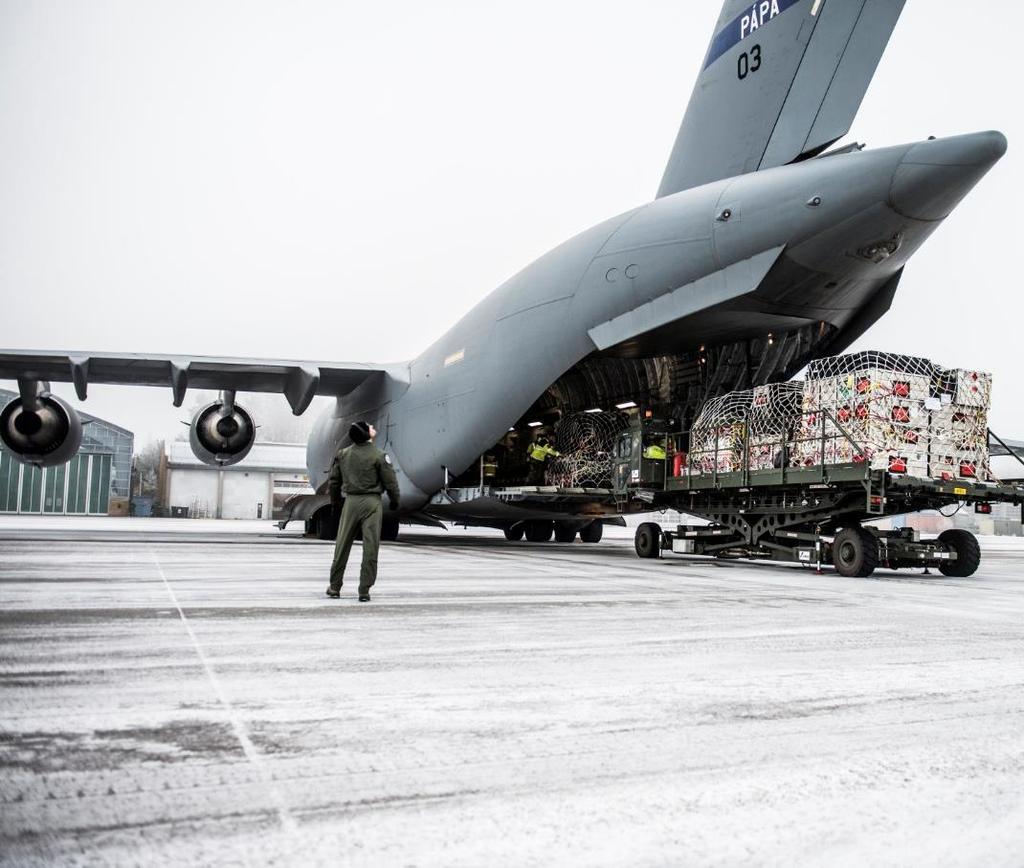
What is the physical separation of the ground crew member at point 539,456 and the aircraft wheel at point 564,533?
6531 mm

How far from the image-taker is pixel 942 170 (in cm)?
970

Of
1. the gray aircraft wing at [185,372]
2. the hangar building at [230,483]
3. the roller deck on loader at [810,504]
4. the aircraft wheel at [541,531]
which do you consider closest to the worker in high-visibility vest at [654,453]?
the roller deck on loader at [810,504]

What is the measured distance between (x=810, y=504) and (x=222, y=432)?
13824 millimetres

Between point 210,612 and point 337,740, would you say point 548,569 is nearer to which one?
point 210,612

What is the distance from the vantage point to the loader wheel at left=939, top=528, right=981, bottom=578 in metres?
11.7

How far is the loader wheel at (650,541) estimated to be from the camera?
14156mm

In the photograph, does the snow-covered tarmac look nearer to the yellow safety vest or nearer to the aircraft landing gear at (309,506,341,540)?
the yellow safety vest

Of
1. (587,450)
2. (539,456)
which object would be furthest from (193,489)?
(587,450)

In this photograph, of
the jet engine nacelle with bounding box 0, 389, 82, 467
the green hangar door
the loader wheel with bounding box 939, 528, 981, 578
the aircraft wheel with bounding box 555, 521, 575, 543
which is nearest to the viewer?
the loader wheel with bounding box 939, 528, 981, 578

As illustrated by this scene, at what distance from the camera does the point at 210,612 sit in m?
5.65

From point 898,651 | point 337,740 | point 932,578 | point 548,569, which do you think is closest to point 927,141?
point 932,578

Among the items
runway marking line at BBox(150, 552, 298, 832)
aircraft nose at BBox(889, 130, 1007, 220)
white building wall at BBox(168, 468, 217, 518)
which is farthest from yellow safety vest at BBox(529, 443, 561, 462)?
white building wall at BBox(168, 468, 217, 518)

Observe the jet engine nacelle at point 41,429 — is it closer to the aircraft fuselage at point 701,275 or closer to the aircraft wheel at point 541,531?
the aircraft fuselage at point 701,275

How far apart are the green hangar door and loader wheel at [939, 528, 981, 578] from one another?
147ft
